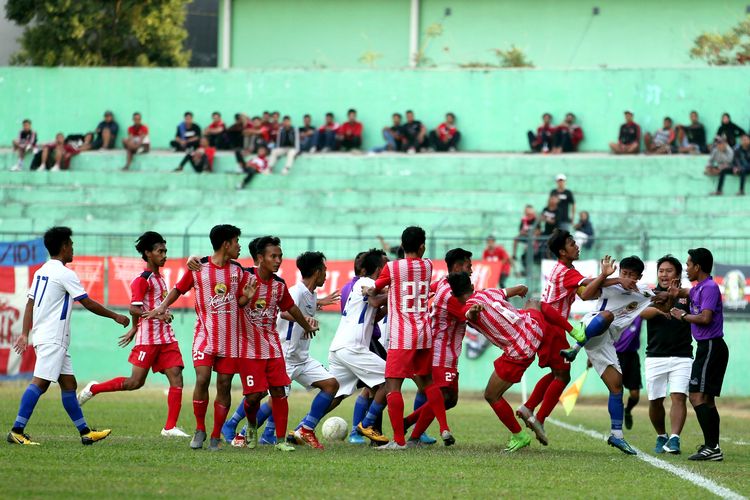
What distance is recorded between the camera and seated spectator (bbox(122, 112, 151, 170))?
105 ft

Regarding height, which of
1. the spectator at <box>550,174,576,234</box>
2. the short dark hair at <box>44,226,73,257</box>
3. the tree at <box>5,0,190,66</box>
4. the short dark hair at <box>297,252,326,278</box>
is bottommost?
the short dark hair at <box>297,252,326,278</box>

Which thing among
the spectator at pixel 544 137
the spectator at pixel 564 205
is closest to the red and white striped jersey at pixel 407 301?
the spectator at pixel 564 205

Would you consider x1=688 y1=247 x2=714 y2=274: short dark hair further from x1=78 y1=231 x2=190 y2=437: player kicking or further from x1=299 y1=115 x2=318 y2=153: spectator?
x1=299 y1=115 x2=318 y2=153: spectator

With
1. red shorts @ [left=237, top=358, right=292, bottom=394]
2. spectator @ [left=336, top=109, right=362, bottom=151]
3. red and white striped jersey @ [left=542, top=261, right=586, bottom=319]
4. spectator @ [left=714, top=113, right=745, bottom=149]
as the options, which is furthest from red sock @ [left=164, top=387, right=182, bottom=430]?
spectator @ [left=714, top=113, right=745, bottom=149]

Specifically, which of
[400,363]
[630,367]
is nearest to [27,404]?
[400,363]

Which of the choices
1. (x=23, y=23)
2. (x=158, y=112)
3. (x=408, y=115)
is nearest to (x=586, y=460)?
(x=408, y=115)

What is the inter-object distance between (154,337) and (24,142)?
19554 millimetres

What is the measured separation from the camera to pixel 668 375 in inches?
537

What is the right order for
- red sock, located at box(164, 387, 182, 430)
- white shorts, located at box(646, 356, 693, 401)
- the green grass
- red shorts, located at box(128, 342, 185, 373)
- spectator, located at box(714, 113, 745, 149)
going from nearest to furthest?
the green grass, white shorts, located at box(646, 356, 693, 401), red sock, located at box(164, 387, 182, 430), red shorts, located at box(128, 342, 185, 373), spectator, located at box(714, 113, 745, 149)

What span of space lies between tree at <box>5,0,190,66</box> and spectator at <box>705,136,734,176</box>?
689 inches

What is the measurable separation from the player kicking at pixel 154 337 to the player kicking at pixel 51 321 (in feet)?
4.70

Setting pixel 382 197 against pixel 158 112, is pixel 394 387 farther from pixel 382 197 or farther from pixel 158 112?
pixel 158 112

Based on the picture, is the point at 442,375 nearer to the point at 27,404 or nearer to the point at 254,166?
the point at 27,404

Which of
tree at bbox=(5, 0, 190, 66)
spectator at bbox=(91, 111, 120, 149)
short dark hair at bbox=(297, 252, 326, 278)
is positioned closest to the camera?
short dark hair at bbox=(297, 252, 326, 278)
